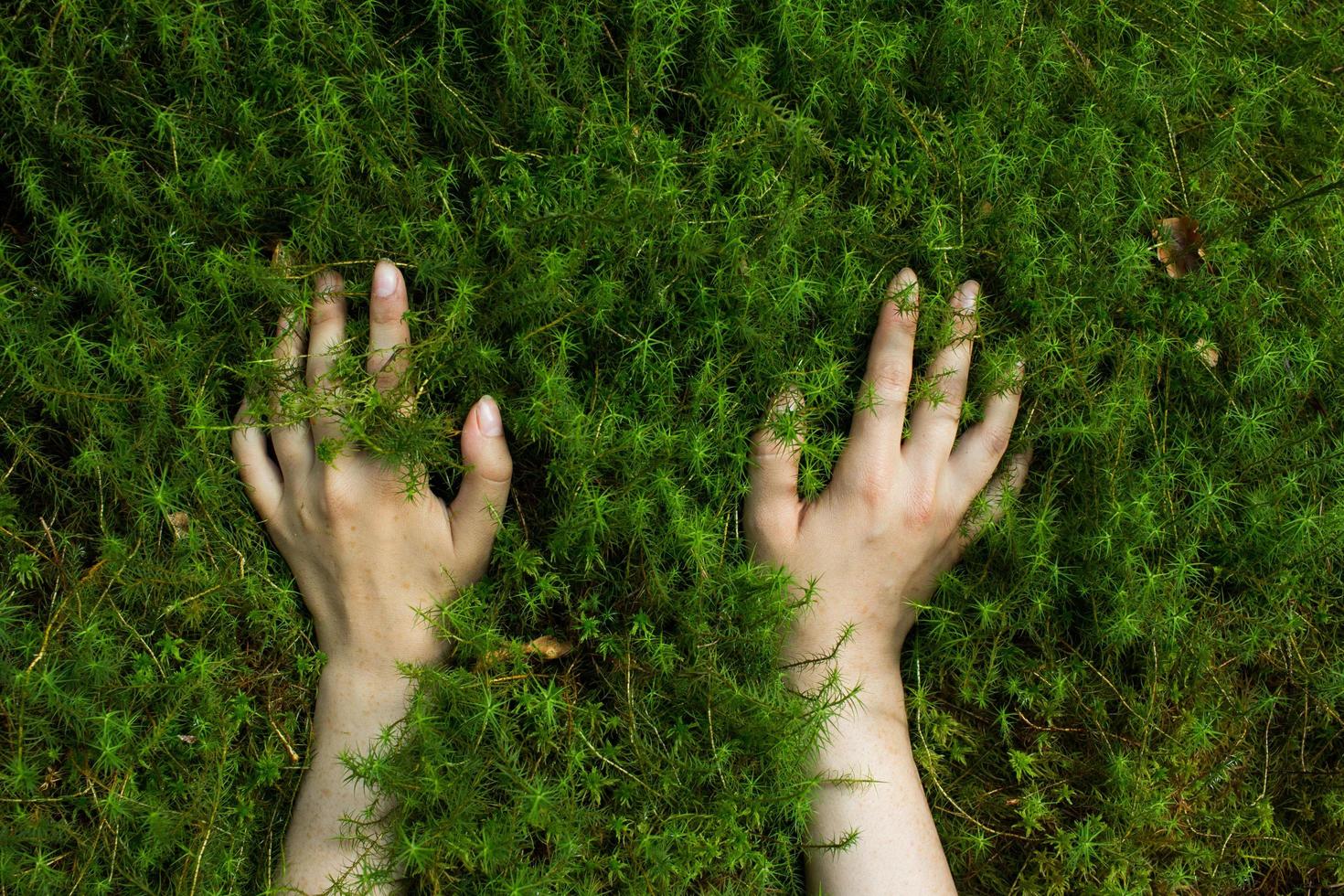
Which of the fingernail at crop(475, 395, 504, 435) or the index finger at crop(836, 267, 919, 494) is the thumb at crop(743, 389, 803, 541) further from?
the fingernail at crop(475, 395, 504, 435)

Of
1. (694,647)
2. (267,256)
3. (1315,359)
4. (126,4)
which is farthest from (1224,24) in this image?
(126,4)

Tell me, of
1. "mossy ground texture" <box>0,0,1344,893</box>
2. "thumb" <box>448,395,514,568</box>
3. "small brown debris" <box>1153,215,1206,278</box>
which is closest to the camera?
"mossy ground texture" <box>0,0,1344,893</box>

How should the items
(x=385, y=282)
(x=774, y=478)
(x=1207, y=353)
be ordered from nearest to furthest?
(x=385, y=282) < (x=774, y=478) < (x=1207, y=353)

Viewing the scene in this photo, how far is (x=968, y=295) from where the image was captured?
8.62 ft

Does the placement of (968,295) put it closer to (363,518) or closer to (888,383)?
(888,383)

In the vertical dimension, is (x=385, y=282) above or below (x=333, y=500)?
above

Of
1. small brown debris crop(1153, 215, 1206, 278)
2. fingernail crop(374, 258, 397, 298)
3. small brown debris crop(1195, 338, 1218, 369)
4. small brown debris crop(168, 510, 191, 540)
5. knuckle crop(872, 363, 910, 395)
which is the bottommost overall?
small brown debris crop(168, 510, 191, 540)

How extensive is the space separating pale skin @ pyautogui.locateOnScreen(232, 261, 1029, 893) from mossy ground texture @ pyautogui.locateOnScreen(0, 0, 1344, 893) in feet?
0.25

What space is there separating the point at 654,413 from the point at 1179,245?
166 cm

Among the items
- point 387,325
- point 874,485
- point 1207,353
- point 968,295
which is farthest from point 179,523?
point 1207,353

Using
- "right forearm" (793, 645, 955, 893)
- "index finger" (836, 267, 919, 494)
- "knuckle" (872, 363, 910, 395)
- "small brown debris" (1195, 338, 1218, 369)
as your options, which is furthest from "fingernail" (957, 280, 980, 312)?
"right forearm" (793, 645, 955, 893)

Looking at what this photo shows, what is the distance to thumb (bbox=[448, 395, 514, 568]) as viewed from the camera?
2.49 metres

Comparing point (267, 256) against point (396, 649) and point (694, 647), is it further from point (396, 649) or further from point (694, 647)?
point (694, 647)

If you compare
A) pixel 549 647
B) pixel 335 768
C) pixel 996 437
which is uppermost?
pixel 996 437
